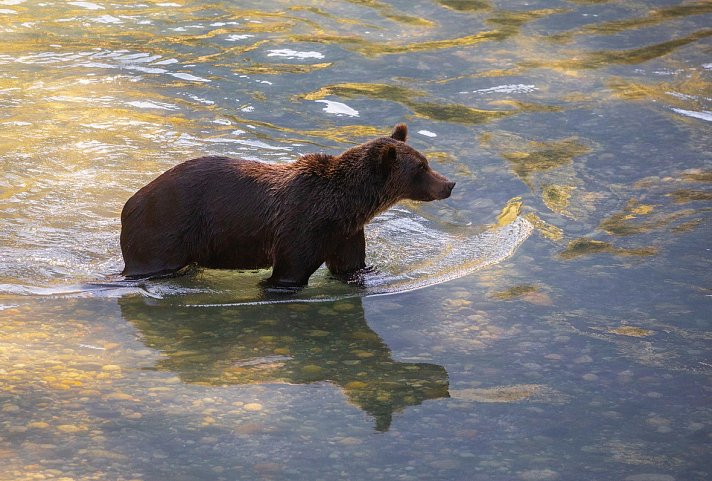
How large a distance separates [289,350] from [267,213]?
1792 mm

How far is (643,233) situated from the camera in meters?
9.38

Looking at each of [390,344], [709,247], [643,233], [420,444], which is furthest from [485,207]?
[420,444]

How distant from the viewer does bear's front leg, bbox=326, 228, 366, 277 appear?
29.0 ft

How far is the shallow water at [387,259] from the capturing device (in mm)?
5918

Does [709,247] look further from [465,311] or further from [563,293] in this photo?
[465,311]

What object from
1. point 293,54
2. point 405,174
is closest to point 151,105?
point 293,54

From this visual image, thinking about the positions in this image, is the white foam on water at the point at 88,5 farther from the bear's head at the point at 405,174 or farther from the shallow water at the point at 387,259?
the bear's head at the point at 405,174

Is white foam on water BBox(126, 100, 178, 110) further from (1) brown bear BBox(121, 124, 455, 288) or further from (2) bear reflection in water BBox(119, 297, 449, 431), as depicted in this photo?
(2) bear reflection in water BBox(119, 297, 449, 431)

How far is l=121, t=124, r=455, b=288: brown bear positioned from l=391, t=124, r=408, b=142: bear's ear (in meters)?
0.22

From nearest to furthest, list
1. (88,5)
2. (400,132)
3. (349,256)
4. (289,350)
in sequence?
(289,350)
(349,256)
(400,132)
(88,5)

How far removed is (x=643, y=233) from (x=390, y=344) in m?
3.24

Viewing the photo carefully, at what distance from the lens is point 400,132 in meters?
9.20

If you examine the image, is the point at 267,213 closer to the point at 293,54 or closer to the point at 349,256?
the point at 349,256

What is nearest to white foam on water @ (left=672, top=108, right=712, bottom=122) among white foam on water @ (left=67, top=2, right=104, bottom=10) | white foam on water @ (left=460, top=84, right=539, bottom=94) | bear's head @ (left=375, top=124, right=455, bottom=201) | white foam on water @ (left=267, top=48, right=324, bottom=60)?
white foam on water @ (left=460, top=84, right=539, bottom=94)
